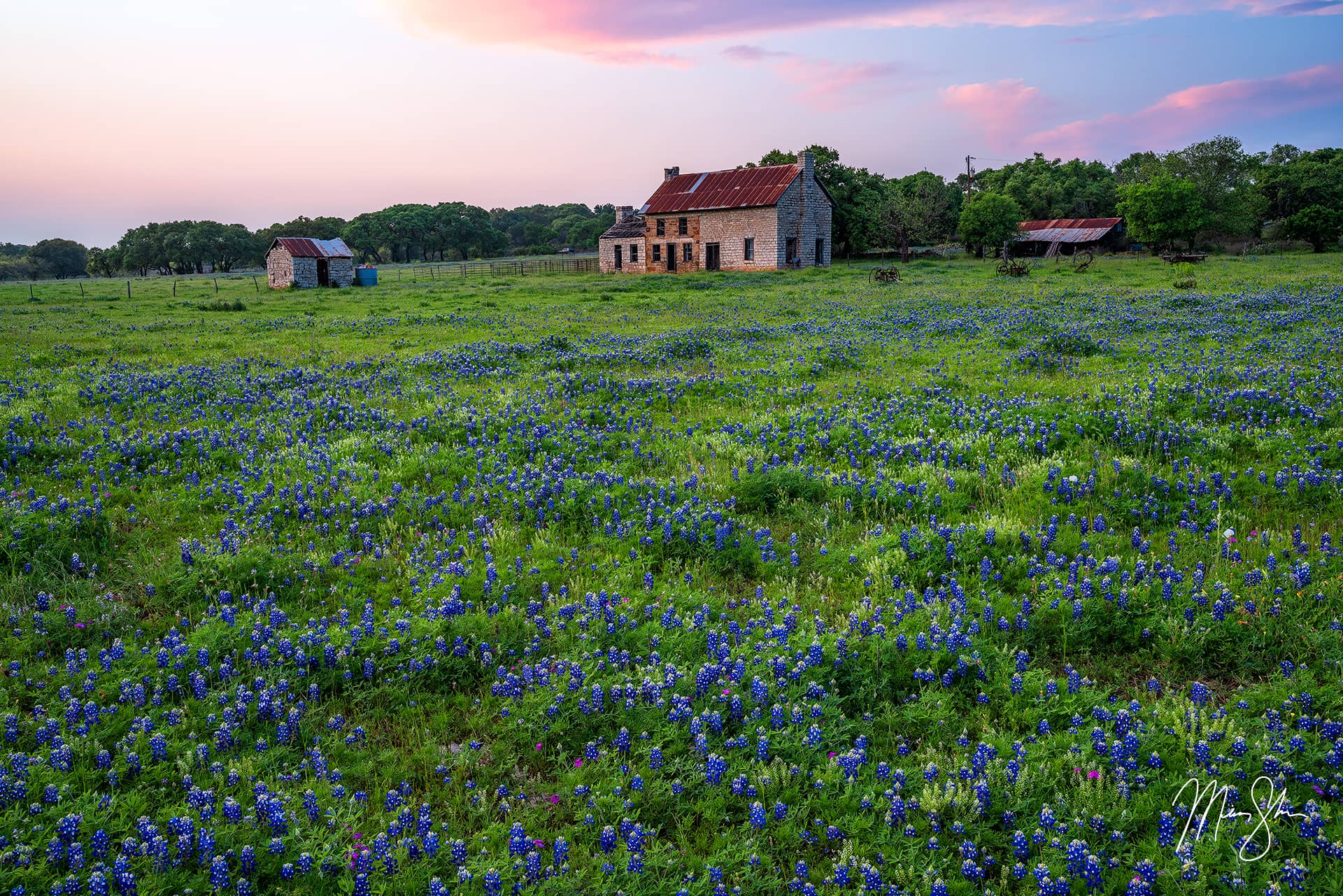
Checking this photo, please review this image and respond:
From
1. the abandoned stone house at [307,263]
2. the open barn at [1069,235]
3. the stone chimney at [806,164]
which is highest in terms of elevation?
the stone chimney at [806,164]

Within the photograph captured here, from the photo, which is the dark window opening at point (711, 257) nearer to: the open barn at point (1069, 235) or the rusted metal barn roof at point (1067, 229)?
the rusted metal barn roof at point (1067, 229)

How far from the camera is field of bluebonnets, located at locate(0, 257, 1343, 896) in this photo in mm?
3518

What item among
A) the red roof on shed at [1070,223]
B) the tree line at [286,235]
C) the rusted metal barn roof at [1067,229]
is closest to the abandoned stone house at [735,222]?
the rusted metal barn roof at [1067,229]

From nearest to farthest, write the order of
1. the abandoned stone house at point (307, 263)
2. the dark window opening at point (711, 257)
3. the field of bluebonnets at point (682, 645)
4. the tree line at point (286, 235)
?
the field of bluebonnets at point (682, 645) < the abandoned stone house at point (307, 263) < the dark window opening at point (711, 257) < the tree line at point (286, 235)

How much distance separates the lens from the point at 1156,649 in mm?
5043

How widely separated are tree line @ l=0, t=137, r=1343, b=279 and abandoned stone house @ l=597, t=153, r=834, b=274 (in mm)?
8231

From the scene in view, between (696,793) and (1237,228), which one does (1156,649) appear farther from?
(1237,228)

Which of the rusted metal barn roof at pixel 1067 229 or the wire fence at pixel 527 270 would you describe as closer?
the wire fence at pixel 527 270

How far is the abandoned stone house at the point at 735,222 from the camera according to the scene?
2322 inches

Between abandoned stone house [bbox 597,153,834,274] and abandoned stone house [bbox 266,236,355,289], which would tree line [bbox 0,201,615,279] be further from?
abandoned stone house [bbox 597,153,834,274]

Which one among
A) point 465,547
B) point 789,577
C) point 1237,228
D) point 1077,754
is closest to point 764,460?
point 789,577

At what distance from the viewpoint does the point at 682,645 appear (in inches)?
200

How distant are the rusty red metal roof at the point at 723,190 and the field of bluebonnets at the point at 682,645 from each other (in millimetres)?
50942

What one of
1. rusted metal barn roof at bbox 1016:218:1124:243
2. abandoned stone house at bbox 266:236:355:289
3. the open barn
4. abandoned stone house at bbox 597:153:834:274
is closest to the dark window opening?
abandoned stone house at bbox 597:153:834:274
